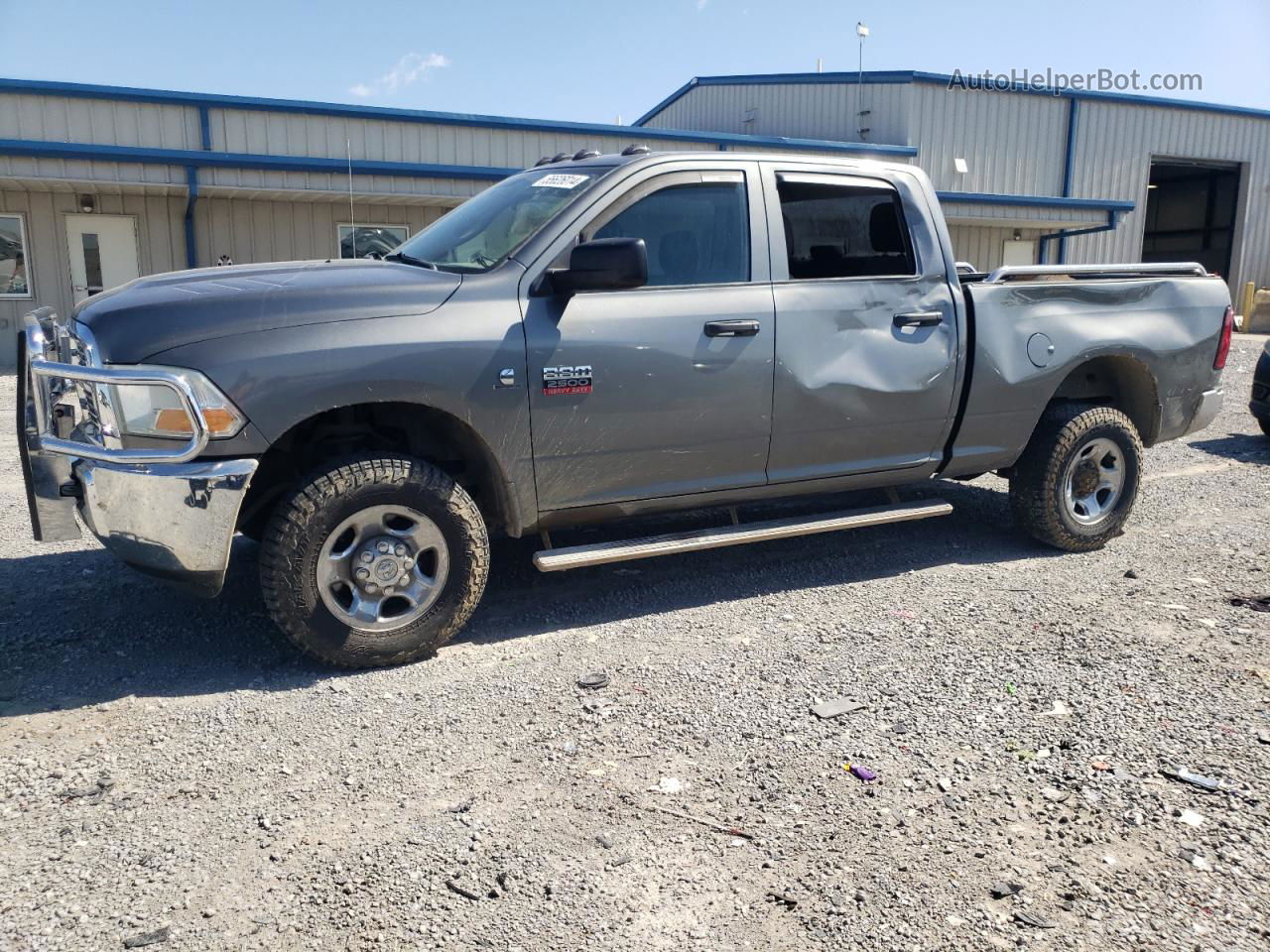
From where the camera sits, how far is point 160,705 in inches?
149

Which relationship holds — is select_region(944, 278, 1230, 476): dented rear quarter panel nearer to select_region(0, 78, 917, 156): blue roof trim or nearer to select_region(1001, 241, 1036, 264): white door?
select_region(0, 78, 917, 156): blue roof trim

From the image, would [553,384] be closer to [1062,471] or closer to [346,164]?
[1062,471]

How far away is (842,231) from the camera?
504 centimetres

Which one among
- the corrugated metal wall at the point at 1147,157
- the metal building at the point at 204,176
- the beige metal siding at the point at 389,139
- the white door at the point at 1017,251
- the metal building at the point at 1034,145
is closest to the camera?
the metal building at the point at 204,176

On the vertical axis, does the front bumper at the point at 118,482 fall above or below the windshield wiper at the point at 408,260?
below

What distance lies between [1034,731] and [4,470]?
7799mm

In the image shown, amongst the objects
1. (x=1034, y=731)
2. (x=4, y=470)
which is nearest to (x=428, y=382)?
(x=1034, y=731)

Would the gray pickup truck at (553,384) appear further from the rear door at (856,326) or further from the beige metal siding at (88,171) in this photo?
the beige metal siding at (88,171)

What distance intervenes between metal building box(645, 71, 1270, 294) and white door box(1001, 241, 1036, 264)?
4 centimetres

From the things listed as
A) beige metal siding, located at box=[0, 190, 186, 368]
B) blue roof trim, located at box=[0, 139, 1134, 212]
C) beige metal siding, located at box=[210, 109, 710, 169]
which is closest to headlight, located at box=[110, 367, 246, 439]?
blue roof trim, located at box=[0, 139, 1134, 212]

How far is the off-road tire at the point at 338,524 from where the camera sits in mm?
3857

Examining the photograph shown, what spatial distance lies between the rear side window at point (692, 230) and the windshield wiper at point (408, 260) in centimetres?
84

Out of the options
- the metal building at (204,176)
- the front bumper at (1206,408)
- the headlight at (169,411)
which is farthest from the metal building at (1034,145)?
the headlight at (169,411)

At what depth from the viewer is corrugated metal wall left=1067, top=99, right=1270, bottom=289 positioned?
86.4 ft
